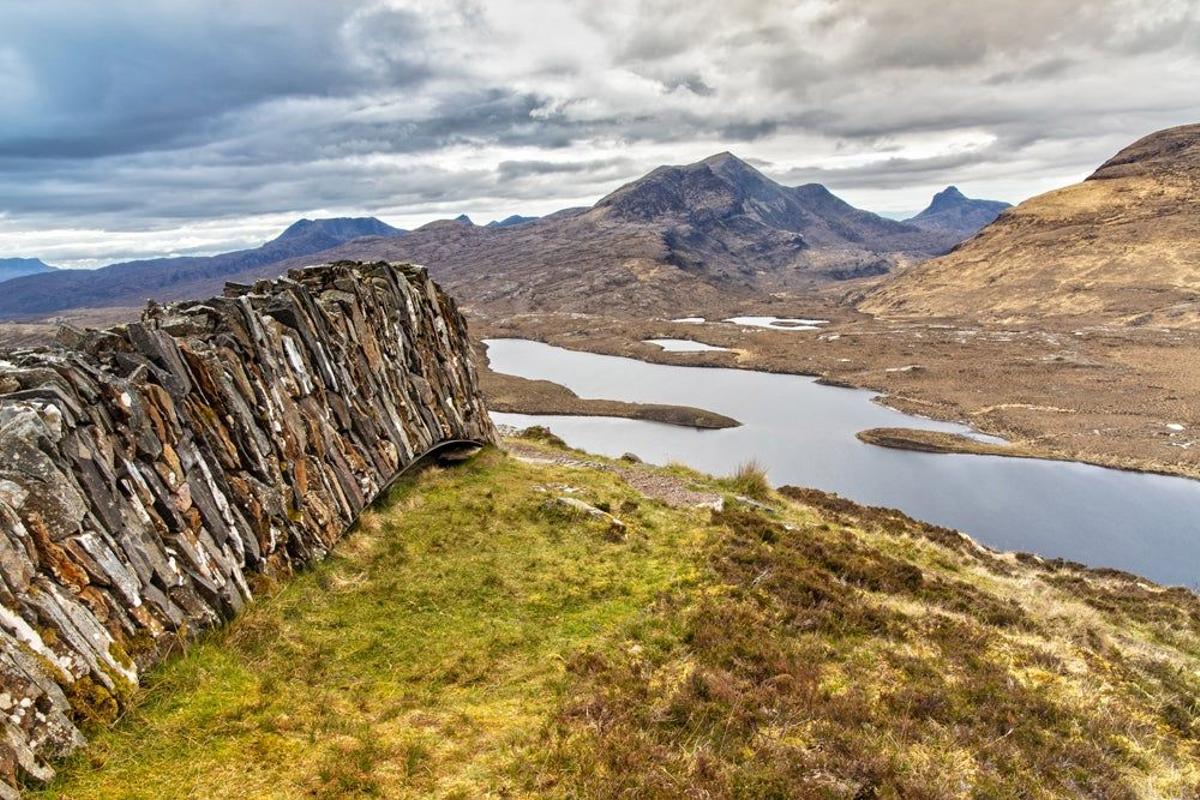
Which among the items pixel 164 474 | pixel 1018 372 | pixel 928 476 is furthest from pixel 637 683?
pixel 1018 372

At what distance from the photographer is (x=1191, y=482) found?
5231 centimetres

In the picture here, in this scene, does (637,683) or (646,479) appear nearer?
(637,683)

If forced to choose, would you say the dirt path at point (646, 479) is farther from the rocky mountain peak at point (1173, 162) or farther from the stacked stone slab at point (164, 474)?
the rocky mountain peak at point (1173, 162)

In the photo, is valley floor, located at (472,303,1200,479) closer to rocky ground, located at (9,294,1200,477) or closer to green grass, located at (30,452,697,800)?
rocky ground, located at (9,294,1200,477)

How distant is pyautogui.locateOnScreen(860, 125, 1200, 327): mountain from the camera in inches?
5310

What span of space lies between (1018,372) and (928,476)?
4861 cm

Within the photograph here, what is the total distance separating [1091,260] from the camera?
156 meters

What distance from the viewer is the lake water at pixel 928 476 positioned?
4325 cm

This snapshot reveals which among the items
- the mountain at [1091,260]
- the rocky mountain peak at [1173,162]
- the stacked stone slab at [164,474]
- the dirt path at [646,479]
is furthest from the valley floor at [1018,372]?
the rocky mountain peak at [1173,162]

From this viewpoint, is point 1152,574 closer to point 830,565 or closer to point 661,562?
point 830,565

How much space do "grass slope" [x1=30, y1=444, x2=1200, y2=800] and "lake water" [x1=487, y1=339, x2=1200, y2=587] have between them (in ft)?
86.3

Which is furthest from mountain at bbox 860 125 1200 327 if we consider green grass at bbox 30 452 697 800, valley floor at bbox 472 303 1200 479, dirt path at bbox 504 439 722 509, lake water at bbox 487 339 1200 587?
green grass at bbox 30 452 697 800

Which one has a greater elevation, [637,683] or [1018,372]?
[637,683]

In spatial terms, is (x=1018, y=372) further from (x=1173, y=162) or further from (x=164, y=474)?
(x=1173, y=162)
